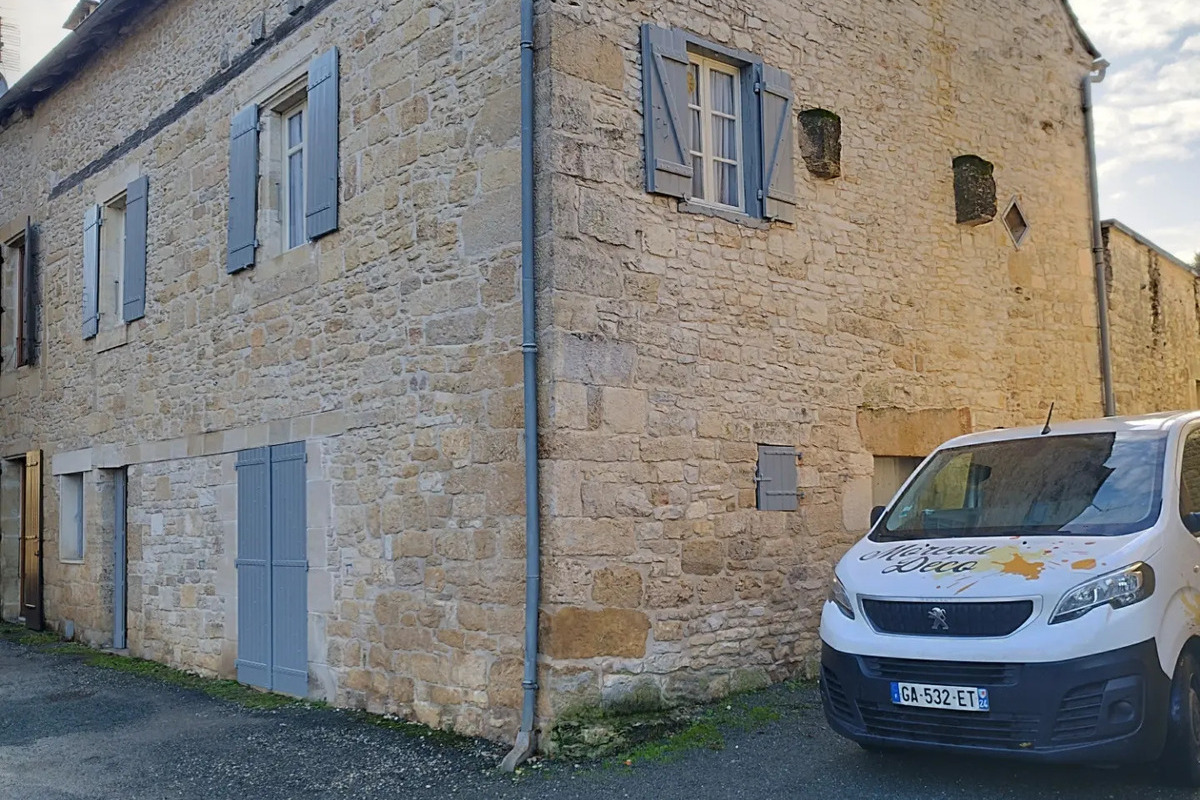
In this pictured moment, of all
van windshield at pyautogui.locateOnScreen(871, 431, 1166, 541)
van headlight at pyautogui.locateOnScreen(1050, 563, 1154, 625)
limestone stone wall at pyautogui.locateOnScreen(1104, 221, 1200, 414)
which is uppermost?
limestone stone wall at pyautogui.locateOnScreen(1104, 221, 1200, 414)

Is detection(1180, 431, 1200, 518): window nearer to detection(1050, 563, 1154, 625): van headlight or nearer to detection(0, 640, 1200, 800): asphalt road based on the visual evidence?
detection(1050, 563, 1154, 625): van headlight

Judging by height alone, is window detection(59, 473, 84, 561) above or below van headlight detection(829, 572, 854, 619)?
above

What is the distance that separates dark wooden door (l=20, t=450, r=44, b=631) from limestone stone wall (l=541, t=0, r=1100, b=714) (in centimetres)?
915

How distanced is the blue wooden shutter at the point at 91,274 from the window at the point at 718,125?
292 inches

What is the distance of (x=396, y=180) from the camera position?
760 centimetres

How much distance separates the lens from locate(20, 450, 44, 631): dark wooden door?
510 inches

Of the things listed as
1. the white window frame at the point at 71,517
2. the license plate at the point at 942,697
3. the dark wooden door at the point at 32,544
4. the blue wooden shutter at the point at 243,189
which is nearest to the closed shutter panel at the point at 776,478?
the license plate at the point at 942,697

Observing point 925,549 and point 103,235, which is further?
point 103,235

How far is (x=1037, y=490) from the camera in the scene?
5500mm

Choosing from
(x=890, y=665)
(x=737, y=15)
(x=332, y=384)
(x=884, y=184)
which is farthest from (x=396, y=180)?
(x=890, y=665)

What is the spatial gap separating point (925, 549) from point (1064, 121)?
24.4 feet

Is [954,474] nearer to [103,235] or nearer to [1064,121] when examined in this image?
[1064,121]

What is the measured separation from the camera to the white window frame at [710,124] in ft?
24.8

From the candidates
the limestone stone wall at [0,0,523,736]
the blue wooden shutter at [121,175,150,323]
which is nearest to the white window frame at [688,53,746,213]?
the limestone stone wall at [0,0,523,736]
